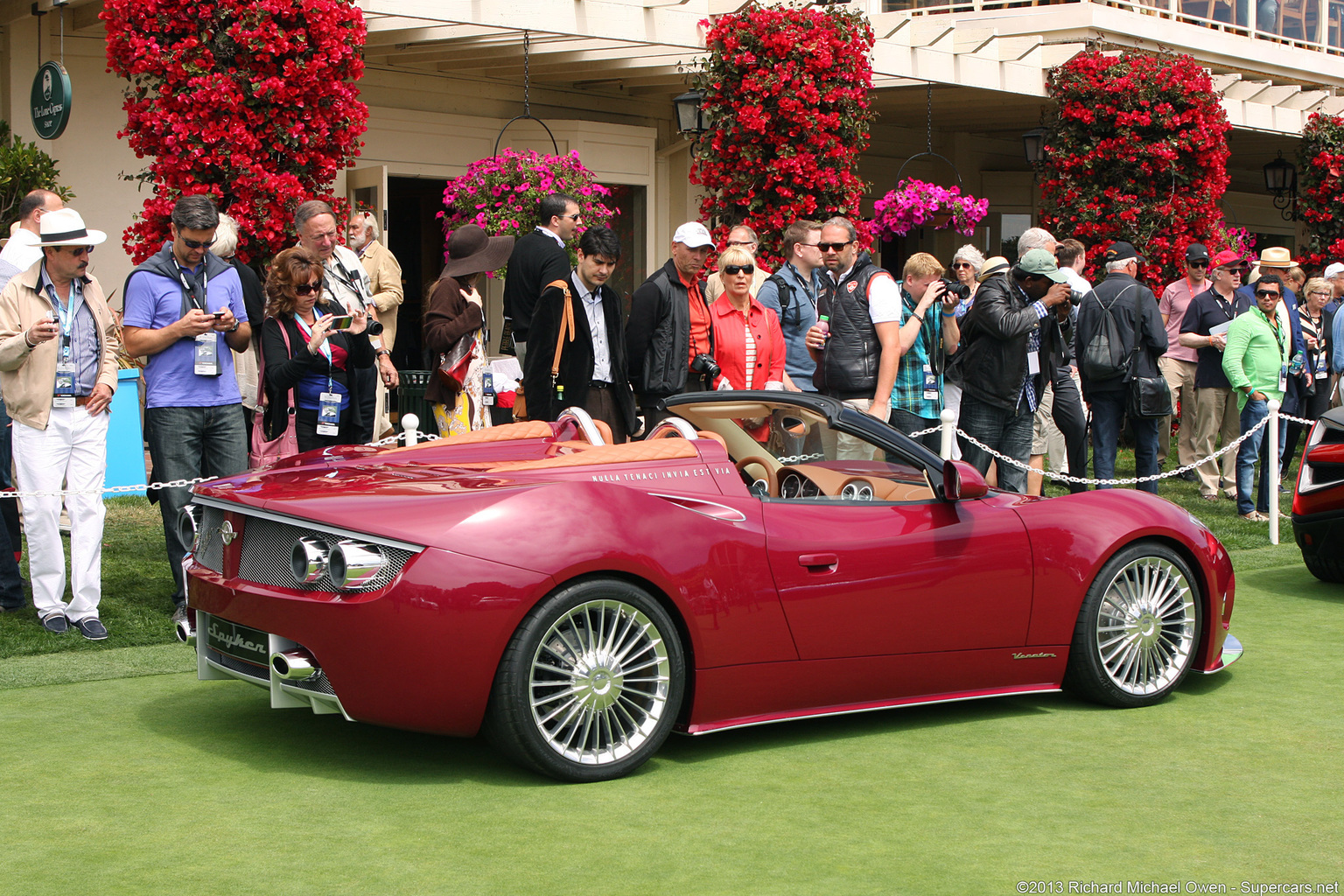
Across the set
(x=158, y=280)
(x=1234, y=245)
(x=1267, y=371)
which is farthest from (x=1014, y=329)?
(x=1234, y=245)

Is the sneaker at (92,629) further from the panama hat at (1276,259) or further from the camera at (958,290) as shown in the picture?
the panama hat at (1276,259)

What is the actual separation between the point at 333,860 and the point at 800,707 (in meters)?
1.89

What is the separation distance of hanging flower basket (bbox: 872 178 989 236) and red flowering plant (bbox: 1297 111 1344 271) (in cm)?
828

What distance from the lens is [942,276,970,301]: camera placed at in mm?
10164

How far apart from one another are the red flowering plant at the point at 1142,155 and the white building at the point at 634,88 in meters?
0.73

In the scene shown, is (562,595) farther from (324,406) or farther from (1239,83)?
(1239,83)

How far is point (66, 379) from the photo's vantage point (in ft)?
23.0

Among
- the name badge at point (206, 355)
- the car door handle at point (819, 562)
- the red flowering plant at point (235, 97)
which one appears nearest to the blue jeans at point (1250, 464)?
the red flowering plant at point (235, 97)

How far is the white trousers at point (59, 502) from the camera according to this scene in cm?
693

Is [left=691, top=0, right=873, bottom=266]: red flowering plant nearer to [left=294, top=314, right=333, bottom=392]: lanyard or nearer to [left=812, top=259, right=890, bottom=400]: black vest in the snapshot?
[left=812, top=259, right=890, bottom=400]: black vest

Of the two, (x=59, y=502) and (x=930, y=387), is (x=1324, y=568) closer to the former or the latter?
A: (x=930, y=387)

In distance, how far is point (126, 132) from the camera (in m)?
10.6

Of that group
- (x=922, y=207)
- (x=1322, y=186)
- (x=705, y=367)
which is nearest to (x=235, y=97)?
(x=705, y=367)

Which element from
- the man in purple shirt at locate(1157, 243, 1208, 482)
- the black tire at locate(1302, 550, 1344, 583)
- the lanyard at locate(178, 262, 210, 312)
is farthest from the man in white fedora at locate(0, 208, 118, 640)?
the man in purple shirt at locate(1157, 243, 1208, 482)
